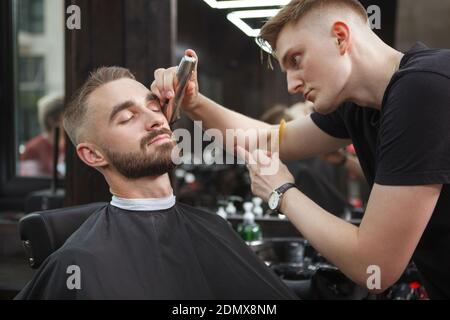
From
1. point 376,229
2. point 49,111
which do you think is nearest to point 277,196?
point 376,229

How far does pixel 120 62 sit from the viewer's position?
2057mm

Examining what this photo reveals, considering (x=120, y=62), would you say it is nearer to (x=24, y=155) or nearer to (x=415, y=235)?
(x=415, y=235)

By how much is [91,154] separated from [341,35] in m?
0.86

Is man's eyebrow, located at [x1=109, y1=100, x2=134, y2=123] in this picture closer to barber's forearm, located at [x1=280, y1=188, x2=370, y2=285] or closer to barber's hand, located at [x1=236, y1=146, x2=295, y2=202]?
barber's hand, located at [x1=236, y1=146, x2=295, y2=202]

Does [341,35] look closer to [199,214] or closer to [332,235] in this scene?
[332,235]

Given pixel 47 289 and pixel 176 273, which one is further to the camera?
pixel 176 273

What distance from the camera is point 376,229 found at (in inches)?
48.1

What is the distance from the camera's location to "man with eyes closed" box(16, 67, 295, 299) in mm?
1444

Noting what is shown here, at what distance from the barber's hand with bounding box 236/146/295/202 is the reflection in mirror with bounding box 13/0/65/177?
6.51 ft

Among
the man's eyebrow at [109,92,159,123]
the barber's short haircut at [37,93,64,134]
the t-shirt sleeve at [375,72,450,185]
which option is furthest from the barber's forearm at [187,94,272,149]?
the barber's short haircut at [37,93,64,134]

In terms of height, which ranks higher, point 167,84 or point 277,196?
point 167,84
